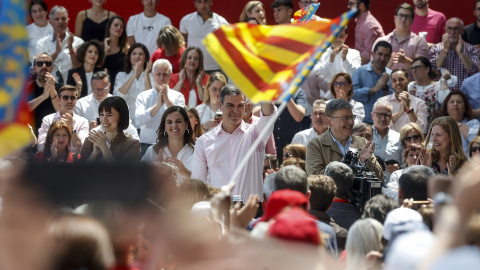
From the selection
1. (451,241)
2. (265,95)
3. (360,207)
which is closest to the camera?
(451,241)

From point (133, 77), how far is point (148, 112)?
1.28 meters

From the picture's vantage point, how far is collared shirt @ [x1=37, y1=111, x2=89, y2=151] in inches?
369

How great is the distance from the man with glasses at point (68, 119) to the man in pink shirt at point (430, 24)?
520 centimetres

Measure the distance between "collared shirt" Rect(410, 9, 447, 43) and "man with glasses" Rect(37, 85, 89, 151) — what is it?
204 inches

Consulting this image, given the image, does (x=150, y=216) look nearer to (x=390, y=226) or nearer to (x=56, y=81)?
(x=390, y=226)

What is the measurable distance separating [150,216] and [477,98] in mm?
7575

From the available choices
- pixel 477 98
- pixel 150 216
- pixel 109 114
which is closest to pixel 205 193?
pixel 150 216

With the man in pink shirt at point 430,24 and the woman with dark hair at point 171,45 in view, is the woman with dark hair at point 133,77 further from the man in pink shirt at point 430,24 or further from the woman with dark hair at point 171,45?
the man in pink shirt at point 430,24

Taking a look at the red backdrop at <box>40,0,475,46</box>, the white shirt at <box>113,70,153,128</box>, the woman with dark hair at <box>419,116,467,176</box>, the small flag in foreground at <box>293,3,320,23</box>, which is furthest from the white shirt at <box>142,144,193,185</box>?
the red backdrop at <box>40,0,475,46</box>

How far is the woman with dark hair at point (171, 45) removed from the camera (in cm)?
1110

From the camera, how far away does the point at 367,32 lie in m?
12.4

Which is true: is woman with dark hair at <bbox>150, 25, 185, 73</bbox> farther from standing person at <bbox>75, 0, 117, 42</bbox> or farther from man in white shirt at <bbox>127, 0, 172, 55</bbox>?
standing person at <bbox>75, 0, 117, 42</bbox>

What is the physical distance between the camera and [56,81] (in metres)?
11.3

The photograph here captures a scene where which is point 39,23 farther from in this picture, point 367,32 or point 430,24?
point 430,24
